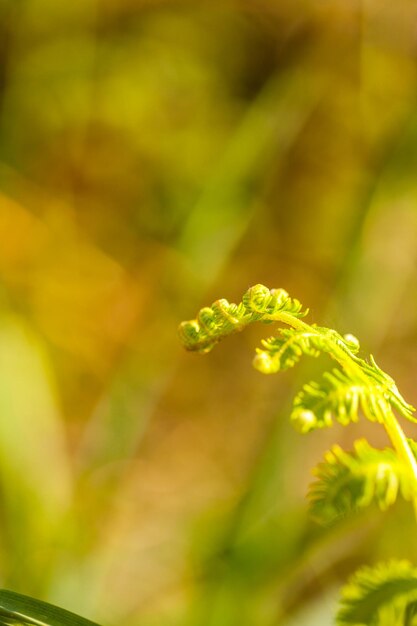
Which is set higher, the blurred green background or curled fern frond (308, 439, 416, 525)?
the blurred green background

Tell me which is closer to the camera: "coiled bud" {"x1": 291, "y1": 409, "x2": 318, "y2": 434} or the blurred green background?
"coiled bud" {"x1": 291, "y1": 409, "x2": 318, "y2": 434}

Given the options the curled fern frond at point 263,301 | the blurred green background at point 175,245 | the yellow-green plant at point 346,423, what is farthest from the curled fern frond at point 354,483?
the blurred green background at point 175,245

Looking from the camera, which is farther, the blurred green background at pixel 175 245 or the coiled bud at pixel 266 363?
the blurred green background at pixel 175 245

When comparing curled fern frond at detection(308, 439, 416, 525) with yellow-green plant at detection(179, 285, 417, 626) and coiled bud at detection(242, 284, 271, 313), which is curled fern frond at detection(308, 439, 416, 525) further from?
coiled bud at detection(242, 284, 271, 313)

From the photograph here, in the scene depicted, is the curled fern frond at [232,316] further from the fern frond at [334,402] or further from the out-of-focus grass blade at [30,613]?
the out-of-focus grass blade at [30,613]

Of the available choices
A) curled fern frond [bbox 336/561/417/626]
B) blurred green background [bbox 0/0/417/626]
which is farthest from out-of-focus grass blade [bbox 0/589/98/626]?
blurred green background [bbox 0/0/417/626]

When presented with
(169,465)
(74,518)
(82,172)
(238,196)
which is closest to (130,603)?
(74,518)

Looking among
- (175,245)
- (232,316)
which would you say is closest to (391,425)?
(232,316)
